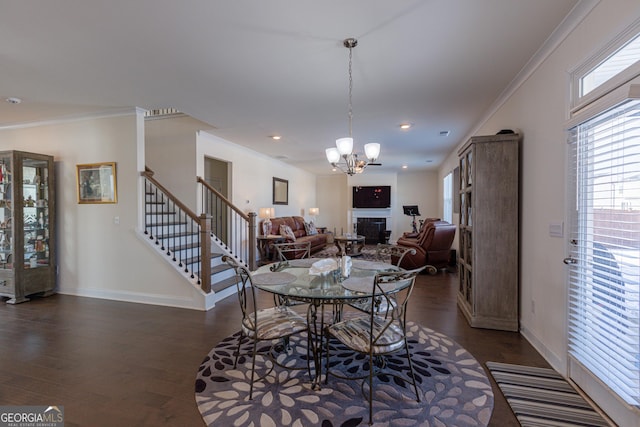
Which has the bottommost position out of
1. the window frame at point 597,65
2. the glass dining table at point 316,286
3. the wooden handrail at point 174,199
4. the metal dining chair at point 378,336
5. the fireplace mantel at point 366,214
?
the metal dining chair at point 378,336

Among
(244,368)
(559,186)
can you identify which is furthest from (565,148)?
(244,368)

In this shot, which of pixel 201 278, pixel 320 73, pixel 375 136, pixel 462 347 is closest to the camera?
pixel 462 347

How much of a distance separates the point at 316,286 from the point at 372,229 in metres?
8.00

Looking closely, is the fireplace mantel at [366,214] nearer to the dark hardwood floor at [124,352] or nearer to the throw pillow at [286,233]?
the throw pillow at [286,233]

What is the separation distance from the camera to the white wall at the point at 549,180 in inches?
71.4

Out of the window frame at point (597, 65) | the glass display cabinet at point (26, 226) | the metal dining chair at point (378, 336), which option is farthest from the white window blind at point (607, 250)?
the glass display cabinet at point (26, 226)

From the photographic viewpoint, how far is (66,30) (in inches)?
84.7

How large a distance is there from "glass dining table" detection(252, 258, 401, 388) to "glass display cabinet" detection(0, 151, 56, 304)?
384 cm

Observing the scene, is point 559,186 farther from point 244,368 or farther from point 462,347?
point 244,368

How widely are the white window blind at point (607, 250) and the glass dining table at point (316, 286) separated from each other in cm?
142

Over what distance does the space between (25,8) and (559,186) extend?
410 centimetres

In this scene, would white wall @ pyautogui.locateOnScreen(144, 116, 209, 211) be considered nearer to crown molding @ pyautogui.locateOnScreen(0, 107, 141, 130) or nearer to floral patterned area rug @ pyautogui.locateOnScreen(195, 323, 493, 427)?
crown molding @ pyautogui.locateOnScreen(0, 107, 141, 130)

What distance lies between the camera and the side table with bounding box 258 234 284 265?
6.62 metres

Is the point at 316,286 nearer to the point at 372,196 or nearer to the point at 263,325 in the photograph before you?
the point at 263,325
